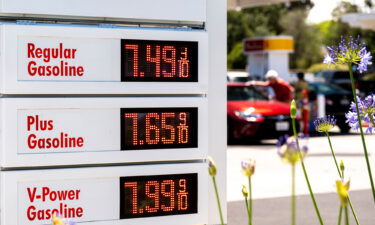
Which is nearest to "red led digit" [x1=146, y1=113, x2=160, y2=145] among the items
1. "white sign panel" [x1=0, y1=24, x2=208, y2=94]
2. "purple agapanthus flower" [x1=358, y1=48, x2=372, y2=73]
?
"white sign panel" [x1=0, y1=24, x2=208, y2=94]

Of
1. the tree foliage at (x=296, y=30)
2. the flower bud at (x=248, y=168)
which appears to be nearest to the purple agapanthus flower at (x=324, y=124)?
the flower bud at (x=248, y=168)

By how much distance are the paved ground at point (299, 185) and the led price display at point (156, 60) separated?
4.29 feet

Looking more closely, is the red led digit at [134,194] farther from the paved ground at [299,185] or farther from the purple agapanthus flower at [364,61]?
the purple agapanthus flower at [364,61]

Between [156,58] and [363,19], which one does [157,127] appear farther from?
[363,19]

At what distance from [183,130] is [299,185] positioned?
6649 mm

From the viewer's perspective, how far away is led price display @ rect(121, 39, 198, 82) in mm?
5289

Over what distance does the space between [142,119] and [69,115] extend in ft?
1.55

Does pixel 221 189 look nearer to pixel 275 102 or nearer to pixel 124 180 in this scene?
pixel 124 180

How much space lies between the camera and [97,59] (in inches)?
207

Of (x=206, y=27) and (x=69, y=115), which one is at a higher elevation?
(x=206, y=27)

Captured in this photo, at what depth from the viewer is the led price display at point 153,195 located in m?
5.36

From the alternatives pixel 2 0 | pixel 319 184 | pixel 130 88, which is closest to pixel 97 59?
pixel 130 88

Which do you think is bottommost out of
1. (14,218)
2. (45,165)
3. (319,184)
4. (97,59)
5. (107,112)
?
(319,184)

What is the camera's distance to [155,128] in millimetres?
5340
